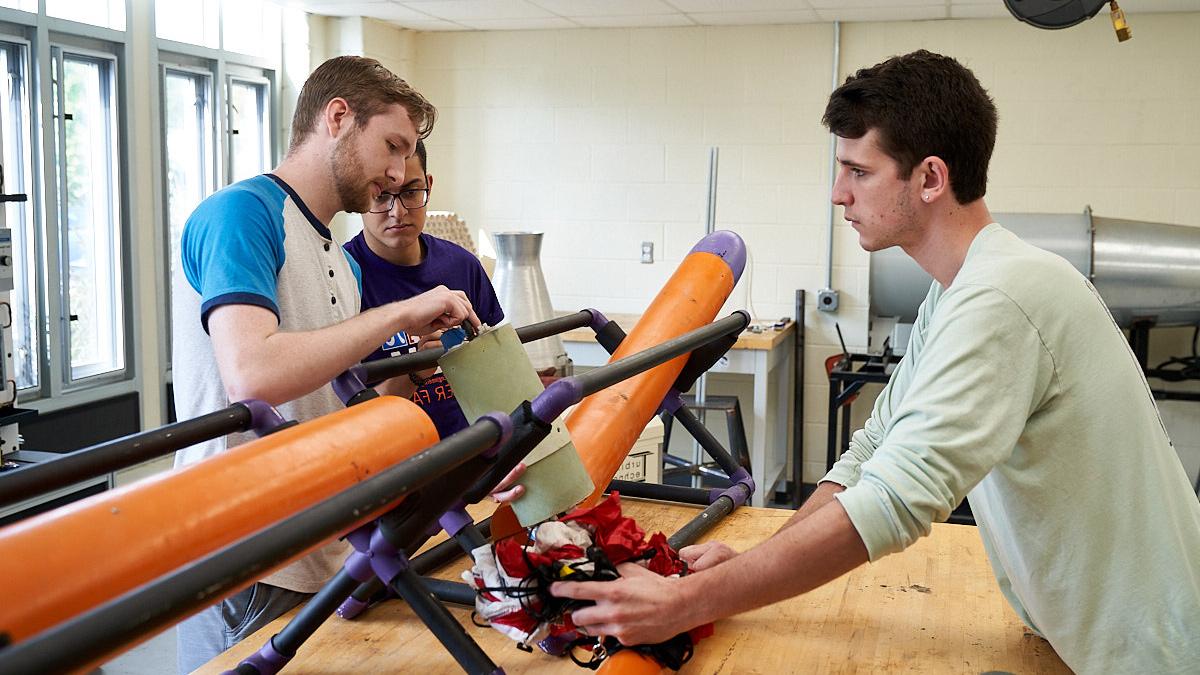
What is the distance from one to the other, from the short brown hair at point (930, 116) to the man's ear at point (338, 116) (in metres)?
0.78

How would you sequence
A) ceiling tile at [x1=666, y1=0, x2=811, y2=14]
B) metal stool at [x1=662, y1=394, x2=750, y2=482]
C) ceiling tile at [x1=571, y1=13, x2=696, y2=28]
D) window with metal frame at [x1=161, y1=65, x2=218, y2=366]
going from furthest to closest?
ceiling tile at [x1=571, y1=13, x2=696, y2=28]
ceiling tile at [x1=666, y1=0, x2=811, y2=14]
metal stool at [x1=662, y1=394, x2=750, y2=482]
window with metal frame at [x1=161, y1=65, x2=218, y2=366]

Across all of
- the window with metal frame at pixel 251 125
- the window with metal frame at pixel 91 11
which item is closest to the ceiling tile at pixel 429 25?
the window with metal frame at pixel 251 125

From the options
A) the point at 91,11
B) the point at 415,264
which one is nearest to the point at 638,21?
the point at 91,11

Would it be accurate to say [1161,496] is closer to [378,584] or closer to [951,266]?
[951,266]

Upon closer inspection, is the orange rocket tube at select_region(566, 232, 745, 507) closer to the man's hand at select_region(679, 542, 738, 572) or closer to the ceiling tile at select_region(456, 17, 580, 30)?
the man's hand at select_region(679, 542, 738, 572)

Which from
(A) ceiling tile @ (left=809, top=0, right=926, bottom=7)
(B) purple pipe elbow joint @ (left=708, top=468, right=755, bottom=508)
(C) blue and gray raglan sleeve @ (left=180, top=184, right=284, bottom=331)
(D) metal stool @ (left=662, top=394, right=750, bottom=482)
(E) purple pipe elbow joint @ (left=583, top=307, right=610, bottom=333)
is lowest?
(D) metal stool @ (left=662, top=394, right=750, bottom=482)

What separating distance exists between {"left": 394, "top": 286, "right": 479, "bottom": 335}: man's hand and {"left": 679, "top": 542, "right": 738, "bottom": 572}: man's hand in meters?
0.48

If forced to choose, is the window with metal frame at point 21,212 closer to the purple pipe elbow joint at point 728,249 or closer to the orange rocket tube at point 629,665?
the purple pipe elbow joint at point 728,249

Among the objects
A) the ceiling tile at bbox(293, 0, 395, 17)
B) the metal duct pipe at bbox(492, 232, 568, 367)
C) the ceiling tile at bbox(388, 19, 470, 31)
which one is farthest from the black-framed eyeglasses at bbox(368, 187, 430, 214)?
the ceiling tile at bbox(388, 19, 470, 31)

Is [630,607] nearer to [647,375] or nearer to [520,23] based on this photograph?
[647,375]

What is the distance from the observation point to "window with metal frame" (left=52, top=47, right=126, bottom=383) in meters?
3.86

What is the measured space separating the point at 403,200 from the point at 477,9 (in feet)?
9.61

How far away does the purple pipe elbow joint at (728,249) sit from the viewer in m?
2.11

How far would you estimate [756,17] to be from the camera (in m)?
5.02
